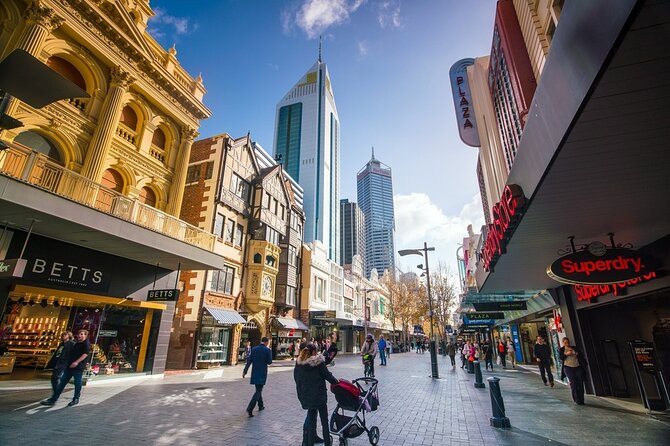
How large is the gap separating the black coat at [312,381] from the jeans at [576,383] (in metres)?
7.89

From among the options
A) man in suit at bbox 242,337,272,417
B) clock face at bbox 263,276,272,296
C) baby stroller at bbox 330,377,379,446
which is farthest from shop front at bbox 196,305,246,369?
baby stroller at bbox 330,377,379,446

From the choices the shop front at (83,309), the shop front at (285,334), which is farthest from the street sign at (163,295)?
the shop front at (285,334)

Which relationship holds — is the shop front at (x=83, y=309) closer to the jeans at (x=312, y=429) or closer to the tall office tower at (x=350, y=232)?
the jeans at (x=312, y=429)

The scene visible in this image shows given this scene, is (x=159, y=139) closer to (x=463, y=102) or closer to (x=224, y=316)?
(x=224, y=316)

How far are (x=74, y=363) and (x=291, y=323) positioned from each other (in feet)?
67.4

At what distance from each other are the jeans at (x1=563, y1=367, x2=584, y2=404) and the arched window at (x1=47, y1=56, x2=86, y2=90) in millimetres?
19203

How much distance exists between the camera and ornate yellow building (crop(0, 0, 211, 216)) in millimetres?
10656

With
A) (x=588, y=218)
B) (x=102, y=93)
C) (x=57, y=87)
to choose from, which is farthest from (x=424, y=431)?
(x=102, y=93)

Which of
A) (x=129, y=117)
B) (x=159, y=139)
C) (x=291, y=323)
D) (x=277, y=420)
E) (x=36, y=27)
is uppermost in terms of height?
(x=36, y=27)

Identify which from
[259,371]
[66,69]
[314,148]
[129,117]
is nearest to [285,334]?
[129,117]

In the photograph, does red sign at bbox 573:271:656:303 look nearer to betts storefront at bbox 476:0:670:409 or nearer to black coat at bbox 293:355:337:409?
betts storefront at bbox 476:0:670:409

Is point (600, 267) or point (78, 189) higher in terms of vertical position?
point (78, 189)

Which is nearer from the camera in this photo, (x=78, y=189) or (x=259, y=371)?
(x=259, y=371)

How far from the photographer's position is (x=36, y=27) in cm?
1047
